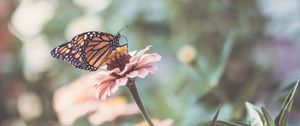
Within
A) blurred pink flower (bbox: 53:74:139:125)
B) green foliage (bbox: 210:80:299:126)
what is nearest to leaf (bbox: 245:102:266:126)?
green foliage (bbox: 210:80:299:126)

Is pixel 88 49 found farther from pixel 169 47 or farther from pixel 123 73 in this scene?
pixel 169 47

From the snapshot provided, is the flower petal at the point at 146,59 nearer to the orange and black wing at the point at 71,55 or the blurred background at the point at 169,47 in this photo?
the orange and black wing at the point at 71,55

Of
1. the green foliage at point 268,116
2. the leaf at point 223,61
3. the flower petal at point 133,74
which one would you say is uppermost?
the leaf at point 223,61

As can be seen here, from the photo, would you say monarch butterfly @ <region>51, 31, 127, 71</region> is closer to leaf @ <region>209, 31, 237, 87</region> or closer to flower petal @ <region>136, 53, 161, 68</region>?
flower petal @ <region>136, 53, 161, 68</region>

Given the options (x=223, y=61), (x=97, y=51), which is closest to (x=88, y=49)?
(x=97, y=51)

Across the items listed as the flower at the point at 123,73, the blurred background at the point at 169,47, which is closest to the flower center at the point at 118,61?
the flower at the point at 123,73
